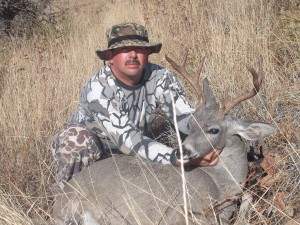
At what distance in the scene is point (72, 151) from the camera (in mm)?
3850

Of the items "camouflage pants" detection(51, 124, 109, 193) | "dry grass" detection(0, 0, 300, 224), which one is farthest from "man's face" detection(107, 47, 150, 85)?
"dry grass" detection(0, 0, 300, 224)

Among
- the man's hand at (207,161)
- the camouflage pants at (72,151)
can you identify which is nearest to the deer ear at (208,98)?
the man's hand at (207,161)

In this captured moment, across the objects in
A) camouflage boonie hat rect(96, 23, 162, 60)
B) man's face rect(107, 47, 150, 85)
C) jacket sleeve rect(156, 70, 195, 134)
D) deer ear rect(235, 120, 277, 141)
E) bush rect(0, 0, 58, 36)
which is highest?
bush rect(0, 0, 58, 36)

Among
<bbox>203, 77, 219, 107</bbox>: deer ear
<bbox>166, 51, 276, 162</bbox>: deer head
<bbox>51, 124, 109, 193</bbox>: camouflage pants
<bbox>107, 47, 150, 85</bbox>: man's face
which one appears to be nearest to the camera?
<bbox>166, 51, 276, 162</bbox>: deer head

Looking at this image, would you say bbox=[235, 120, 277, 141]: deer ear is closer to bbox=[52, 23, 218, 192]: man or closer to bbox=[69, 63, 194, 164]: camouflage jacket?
bbox=[52, 23, 218, 192]: man

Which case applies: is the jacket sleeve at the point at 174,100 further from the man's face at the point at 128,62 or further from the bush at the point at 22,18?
the bush at the point at 22,18

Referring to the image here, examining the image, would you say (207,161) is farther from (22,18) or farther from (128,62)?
(22,18)

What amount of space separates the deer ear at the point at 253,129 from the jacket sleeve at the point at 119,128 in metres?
0.52

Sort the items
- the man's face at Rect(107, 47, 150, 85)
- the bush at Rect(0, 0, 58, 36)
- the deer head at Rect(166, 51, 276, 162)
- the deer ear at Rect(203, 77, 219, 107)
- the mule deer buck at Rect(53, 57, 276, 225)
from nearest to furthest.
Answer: the mule deer buck at Rect(53, 57, 276, 225) → the deer head at Rect(166, 51, 276, 162) → the deer ear at Rect(203, 77, 219, 107) → the man's face at Rect(107, 47, 150, 85) → the bush at Rect(0, 0, 58, 36)

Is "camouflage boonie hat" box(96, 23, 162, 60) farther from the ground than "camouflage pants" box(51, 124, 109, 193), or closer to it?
farther from the ground

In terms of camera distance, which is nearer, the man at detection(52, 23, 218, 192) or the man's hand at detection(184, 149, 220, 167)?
the man's hand at detection(184, 149, 220, 167)

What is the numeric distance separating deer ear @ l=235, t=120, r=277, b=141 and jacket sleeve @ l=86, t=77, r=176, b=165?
0.52m

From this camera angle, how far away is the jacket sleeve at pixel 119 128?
3.45 metres

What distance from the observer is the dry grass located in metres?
3.52
